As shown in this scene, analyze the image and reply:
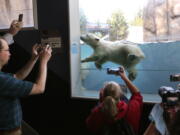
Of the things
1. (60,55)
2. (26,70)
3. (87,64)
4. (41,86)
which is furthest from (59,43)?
(41,86)

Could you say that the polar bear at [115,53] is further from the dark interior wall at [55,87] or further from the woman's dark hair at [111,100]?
the woman's dark hair at [111,100]

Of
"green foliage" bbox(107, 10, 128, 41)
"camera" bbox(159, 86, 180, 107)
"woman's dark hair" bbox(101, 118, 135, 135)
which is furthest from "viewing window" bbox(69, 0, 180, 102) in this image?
"camera" bbox(159, 86, 180, 107)

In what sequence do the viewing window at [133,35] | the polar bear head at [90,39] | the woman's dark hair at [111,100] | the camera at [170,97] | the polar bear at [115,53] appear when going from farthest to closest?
the polar bear head at [90,39] → the polar bear at [115,53] → the viewing window at [133,35] → the woman's dark hair at [111,100] → the camera at [170,97]

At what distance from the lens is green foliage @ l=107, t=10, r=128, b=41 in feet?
7.38

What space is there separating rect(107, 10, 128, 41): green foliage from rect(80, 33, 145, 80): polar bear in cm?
5

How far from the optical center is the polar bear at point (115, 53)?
86.2 inches

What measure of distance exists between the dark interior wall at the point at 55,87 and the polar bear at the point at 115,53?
8.9 inches

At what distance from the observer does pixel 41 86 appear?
5.38 ft

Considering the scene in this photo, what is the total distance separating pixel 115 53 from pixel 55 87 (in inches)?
24.7

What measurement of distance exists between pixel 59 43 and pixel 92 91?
20.3 inches

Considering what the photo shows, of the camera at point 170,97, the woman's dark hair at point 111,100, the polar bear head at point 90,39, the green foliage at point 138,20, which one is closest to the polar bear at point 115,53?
the polar bear head at point 90,39

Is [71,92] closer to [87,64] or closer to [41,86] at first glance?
[87,64]

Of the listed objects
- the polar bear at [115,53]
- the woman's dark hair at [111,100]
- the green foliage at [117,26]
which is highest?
the green foliage at [117,26]

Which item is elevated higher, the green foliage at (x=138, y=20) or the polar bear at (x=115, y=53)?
the green foliage at (x=138, y=20)
